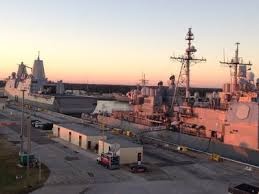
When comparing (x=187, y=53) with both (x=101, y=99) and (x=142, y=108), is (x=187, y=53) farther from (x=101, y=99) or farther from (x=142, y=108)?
(x=101, y=99)

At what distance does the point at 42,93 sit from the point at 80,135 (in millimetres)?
68487

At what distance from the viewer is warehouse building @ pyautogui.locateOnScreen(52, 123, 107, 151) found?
38.8 metres

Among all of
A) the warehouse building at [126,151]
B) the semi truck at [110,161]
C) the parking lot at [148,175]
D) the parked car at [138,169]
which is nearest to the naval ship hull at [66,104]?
the parking lot at [148,175]

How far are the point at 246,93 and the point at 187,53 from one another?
473 inches

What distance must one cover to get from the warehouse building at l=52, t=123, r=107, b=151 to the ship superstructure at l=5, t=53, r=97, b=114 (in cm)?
4972

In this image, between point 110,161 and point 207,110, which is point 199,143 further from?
point 110,161

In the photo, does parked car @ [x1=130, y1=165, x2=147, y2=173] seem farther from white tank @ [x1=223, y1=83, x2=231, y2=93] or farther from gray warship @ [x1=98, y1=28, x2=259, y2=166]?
white tank @ [x1=223, y1=83, x2=231, y2=93]

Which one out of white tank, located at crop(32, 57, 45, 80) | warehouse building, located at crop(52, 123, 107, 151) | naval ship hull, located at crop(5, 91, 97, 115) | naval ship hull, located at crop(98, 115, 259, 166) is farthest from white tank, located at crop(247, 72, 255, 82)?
white tank, located at crop(32, 57, 45, 80)

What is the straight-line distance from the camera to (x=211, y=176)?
29.0m

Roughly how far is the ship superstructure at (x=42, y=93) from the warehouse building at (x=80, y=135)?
49720mm

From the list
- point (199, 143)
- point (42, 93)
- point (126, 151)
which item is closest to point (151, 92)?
point (199, 143)

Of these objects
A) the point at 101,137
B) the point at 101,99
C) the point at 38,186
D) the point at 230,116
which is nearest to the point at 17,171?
the point at 38,186

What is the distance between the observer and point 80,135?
40.2 m

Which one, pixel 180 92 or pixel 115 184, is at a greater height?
pixel 180 92
